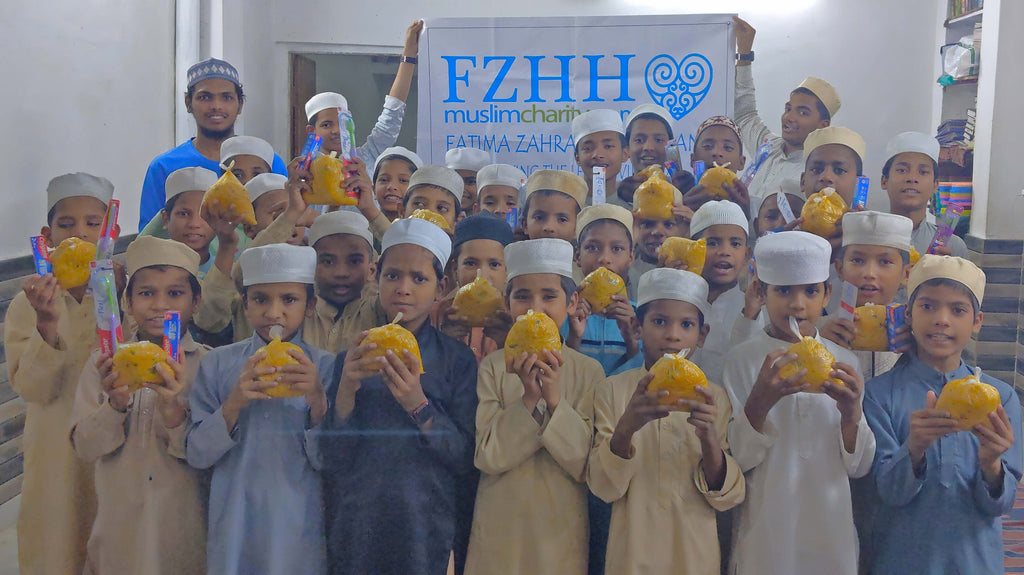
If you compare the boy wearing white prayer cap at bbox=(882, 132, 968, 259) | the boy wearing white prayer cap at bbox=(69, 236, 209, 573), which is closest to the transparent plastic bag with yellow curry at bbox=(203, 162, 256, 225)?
the boy wearing white prayer cap at bbox=(69, 236, 209, 573)

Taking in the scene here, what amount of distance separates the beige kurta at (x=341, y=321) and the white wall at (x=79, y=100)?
109 centimetres

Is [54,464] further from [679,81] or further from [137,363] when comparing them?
[679,81]

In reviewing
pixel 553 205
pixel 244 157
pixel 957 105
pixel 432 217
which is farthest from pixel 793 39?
pixel 244 157

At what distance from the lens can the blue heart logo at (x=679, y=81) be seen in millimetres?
4016

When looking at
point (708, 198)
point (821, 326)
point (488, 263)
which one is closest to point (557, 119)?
point (708, 198)

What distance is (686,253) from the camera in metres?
2.35

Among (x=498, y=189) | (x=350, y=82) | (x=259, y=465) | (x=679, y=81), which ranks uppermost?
(x=350, y=82)

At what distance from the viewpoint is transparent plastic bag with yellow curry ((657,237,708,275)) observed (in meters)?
2.34

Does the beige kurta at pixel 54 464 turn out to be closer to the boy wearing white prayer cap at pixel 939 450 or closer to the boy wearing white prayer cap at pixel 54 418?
the boy wearing white prayer cap at pixel 54 418

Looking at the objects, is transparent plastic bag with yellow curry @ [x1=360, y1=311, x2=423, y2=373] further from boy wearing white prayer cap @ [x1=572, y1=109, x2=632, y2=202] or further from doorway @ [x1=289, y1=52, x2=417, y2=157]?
doorway @ [x1=289, y1=52, x2=417, y2=157]

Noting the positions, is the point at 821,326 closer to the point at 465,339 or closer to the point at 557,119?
the point at 465,339

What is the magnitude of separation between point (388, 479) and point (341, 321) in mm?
479

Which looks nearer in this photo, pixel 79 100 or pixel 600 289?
pixel 600 289

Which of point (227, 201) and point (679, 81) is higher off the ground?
point (679, 81)
